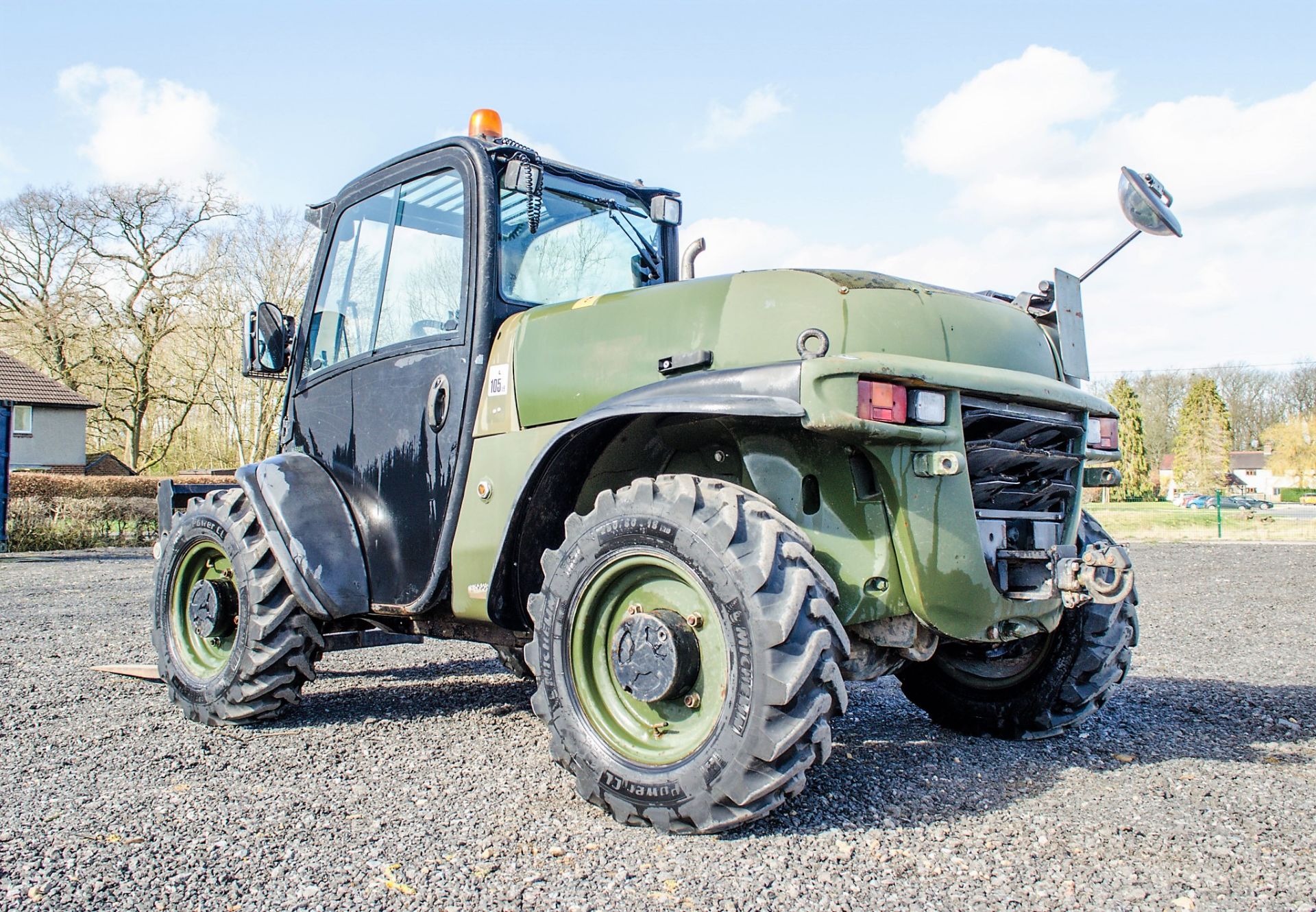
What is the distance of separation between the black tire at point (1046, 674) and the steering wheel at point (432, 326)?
2.54 m

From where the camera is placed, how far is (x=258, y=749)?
14.2ft

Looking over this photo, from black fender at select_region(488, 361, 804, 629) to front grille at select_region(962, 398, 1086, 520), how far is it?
0.68 m

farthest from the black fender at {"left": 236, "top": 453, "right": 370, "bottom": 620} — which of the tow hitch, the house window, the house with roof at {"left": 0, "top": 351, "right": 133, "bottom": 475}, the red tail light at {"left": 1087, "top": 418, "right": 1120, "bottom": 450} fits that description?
the house window

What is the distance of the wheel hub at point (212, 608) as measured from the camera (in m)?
5.04

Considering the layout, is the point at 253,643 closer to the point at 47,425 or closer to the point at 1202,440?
the point at 47,425

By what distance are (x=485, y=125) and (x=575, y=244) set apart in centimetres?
67

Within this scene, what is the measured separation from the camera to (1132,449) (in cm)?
5938

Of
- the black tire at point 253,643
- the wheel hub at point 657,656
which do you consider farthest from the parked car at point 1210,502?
the wheel hub at point 657,656

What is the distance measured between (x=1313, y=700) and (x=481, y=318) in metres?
4.63

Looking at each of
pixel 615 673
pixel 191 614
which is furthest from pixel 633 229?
pixel 191 614

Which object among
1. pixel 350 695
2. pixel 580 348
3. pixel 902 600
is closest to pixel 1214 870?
pixel 902 600

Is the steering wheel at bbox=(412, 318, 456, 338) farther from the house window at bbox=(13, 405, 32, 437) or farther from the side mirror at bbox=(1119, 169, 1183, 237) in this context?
the house window at bbox=(13, 405, 32, 437)

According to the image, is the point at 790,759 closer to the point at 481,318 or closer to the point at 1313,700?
the point at 481,318

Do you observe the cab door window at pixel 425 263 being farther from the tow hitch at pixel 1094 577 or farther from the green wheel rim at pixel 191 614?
the tow hitch at pixel 1094 577
